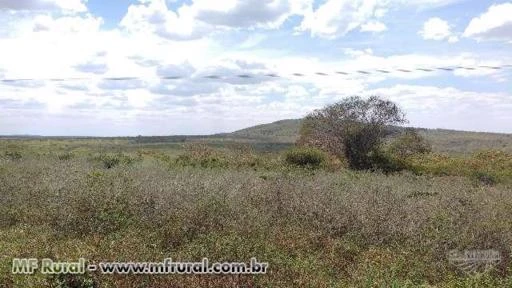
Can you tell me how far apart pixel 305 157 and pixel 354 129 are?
4.44 meters

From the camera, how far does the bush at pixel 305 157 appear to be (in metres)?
31.2

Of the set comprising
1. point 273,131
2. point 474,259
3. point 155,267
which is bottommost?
point 474,259

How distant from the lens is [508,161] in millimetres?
34438

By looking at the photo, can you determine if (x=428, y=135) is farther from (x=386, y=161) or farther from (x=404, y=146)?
(x=386, y=161)

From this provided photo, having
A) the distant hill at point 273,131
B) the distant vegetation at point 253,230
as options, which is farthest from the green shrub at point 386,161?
the distant hill at point 273,131

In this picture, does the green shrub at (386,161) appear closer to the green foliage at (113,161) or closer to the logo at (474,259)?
the green foliage at (113,161)

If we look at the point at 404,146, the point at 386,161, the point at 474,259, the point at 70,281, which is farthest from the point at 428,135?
the point at 70,281

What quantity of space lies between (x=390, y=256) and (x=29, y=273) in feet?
18.4

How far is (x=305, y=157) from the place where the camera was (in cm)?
3150

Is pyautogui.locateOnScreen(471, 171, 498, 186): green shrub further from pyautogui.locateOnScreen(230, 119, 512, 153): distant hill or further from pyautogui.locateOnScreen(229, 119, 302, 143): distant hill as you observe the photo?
pyautogui.locateOnScreen(229, 119, 302, 143): distant hill

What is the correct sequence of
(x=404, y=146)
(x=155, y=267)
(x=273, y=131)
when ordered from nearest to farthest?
(x=155, y=267) < (x=404, y=146) < (x=273, y=131)

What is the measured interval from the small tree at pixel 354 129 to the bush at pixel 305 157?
3.03 metres

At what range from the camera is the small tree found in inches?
1329

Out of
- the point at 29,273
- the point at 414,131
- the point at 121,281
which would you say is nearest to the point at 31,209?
the point at 29,273
